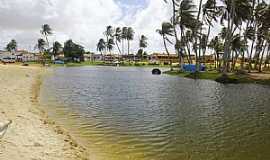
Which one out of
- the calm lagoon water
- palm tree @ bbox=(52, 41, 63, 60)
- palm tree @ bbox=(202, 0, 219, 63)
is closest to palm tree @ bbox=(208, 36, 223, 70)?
palm tree @ bbox=(202, 0, 219, 63)

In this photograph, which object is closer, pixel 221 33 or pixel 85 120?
pixel 85 120

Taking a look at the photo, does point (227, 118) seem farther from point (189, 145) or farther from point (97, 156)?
point (97, 156)

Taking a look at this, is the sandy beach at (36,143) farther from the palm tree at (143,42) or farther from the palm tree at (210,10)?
the palm tree at (143,42)

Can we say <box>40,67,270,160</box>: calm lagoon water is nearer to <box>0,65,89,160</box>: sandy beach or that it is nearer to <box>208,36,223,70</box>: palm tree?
<box>0,65,89,160</box>: sandy beach

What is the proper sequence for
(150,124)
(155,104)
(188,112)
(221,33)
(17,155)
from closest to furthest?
1. (17,155)
2. (150,124)
3. (188,112)
4. (155,104)
5. (221,33)

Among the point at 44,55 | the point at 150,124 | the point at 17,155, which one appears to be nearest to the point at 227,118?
the point at 150,124

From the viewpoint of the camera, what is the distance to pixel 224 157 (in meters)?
12.6

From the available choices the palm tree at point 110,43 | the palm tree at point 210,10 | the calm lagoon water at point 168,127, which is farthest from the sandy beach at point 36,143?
the palm tree at point 110,43

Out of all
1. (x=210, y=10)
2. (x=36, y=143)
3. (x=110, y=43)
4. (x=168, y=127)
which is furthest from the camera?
(x=110, y=43)

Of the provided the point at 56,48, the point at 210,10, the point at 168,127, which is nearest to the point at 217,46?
the point at 210,10

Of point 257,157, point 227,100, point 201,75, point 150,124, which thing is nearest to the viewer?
point 257,157

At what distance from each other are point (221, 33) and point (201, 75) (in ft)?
118

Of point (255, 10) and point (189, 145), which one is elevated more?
point (255, 10)

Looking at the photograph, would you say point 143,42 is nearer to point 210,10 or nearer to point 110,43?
point 110,43
